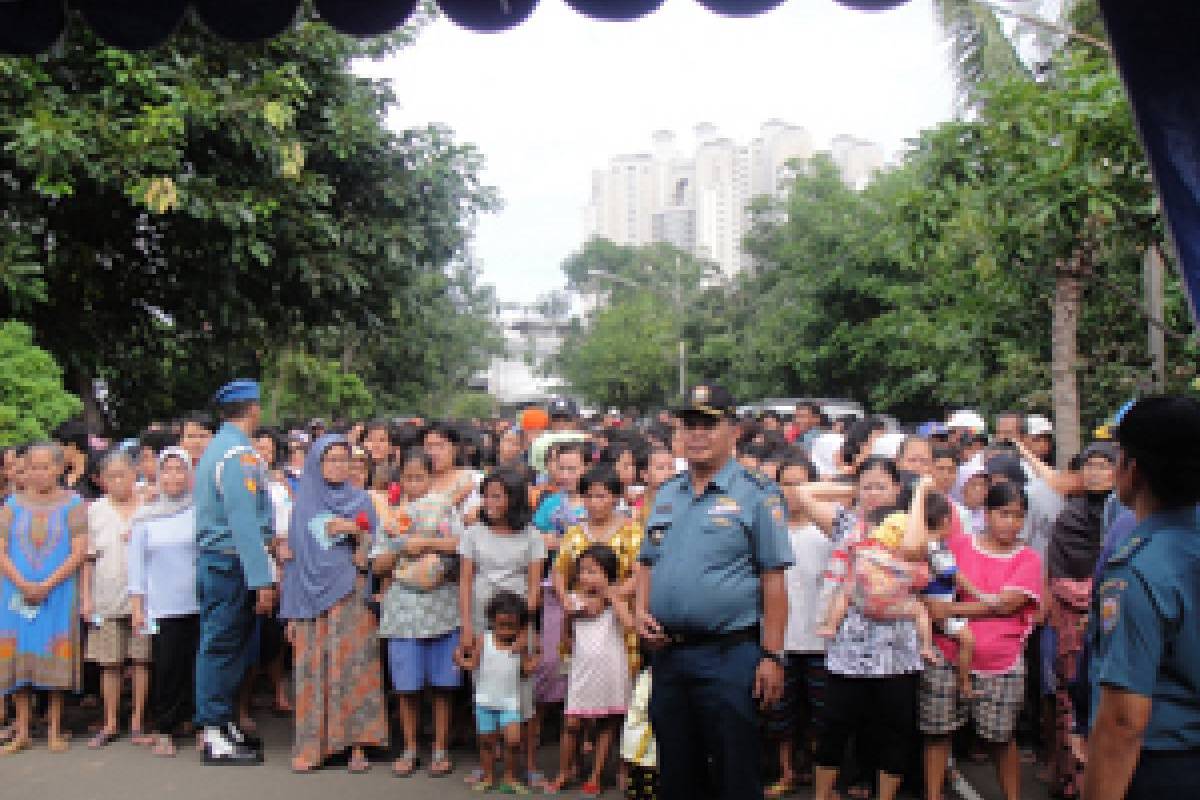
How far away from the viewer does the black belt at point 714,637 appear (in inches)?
155

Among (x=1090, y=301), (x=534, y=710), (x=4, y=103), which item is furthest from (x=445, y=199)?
(x=534, y=710)

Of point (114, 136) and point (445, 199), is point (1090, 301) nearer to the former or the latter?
point (445, 199)

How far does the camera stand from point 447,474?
6230mm

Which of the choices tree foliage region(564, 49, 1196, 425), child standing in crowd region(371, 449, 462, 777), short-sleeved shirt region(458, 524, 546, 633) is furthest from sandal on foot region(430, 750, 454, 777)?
tree foliage region(564, 49, 1196, 425)

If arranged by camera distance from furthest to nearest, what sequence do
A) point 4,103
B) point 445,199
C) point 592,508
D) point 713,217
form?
point 713,217 < point 445,199 < point 4,103 < point 592,508

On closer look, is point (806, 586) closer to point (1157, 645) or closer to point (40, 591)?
point (1157, 645)

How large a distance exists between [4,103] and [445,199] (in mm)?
6449

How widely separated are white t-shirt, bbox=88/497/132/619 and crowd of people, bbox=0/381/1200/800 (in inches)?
0.6

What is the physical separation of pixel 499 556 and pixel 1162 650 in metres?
3.84

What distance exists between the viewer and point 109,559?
21.3 ft

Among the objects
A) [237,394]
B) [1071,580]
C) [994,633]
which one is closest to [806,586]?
[994,633]

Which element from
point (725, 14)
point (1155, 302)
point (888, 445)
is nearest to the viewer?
point (725, 14)

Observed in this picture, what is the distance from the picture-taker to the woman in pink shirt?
5020 millimetres

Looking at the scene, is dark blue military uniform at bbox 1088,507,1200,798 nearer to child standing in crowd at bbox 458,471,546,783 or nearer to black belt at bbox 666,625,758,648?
black belt at bbox 666,625,758,648
